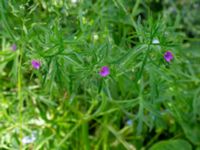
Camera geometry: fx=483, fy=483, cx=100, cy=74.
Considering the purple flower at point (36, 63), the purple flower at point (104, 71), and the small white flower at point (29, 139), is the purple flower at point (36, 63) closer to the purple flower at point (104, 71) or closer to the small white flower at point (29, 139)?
the purple flower at point (104, 71)

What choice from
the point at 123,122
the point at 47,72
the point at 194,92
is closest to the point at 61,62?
the point at 47,72

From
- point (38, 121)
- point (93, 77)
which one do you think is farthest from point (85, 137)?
point (93, 77)

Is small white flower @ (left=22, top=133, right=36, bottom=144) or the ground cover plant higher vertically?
the ground cover plant

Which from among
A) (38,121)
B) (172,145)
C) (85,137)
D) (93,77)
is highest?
(93,77)

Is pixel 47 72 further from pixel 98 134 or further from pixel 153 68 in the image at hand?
pixel 98 134

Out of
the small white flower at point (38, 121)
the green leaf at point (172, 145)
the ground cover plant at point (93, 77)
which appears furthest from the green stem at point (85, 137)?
the green leaf at point (172, 145)

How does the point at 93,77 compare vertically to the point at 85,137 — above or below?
above

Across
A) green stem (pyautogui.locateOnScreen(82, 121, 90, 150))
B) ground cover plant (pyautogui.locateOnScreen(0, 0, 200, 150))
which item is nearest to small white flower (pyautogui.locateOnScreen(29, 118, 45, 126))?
ground cover plant (pyautogui.locateOnScreen(0, 0, 200, 150))

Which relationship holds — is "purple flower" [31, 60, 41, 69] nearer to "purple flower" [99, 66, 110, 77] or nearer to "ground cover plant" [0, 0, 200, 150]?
"ground cover plant" [0, 0, 200, 150]

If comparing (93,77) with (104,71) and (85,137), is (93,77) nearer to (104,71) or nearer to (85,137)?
(104,71)
